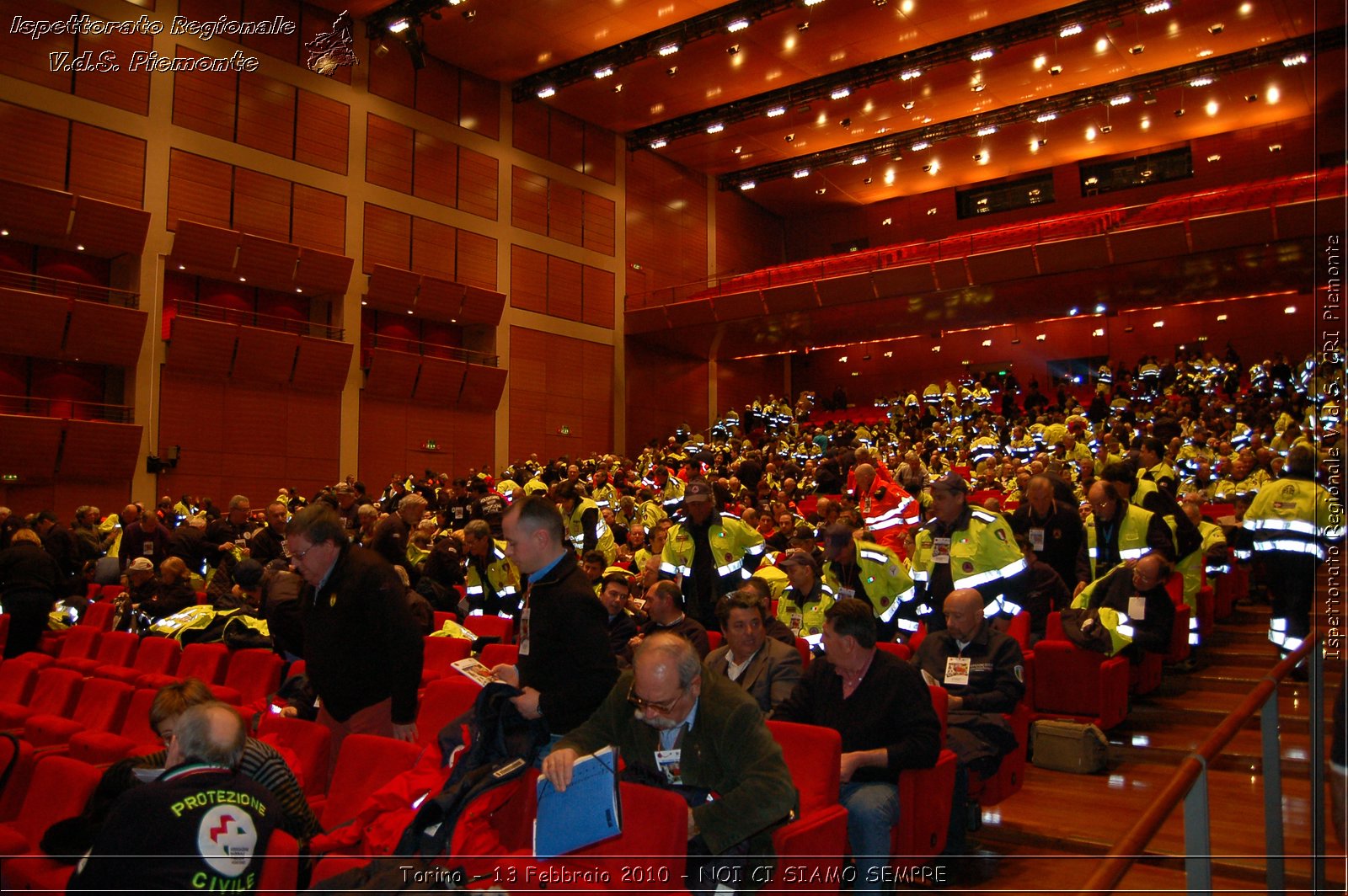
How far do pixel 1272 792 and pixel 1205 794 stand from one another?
0.95 m

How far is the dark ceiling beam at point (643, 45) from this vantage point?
1502cm

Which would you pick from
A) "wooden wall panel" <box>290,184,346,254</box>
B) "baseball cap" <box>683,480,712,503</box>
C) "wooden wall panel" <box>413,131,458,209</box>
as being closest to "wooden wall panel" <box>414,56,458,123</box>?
"wooden wall panel" <box>413,131,458,209</box>

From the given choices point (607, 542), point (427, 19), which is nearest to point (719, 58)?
point (427, 19)

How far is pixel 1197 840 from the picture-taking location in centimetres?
179

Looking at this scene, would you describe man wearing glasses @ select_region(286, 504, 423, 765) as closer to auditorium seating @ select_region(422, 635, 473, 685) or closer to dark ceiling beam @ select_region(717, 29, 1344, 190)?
auditorium seating @ select_region(422, 635, 473, 685)

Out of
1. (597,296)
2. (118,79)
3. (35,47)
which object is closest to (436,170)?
(597,296)

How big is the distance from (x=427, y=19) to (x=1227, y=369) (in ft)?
50.3

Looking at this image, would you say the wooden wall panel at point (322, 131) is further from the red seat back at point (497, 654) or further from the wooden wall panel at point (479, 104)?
the red seat back at point (497, 654)

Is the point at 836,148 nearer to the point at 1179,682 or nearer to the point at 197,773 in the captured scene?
the point at 1179,682

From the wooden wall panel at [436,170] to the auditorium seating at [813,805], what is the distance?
1607 cm

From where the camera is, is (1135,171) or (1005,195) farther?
(1005,195)

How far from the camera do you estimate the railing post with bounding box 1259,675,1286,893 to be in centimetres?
241

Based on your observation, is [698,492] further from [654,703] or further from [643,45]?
[643,45]

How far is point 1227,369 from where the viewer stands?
16359 mm
